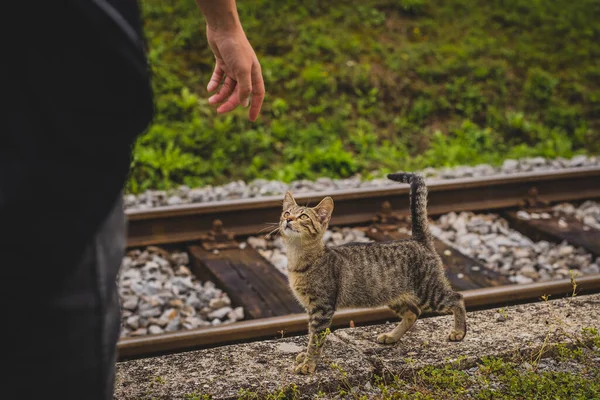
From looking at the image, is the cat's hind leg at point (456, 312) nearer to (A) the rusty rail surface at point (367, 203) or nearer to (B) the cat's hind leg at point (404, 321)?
(B) the cat's hind leg at point (404, 321)

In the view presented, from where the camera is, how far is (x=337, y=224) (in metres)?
6.99

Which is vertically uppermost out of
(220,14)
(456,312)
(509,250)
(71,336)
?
(220,14)

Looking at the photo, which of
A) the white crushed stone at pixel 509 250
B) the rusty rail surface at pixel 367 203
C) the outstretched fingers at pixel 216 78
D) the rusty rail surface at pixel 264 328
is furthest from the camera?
the rusty rail surface at pixel 367 203

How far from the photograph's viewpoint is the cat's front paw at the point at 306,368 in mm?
3834

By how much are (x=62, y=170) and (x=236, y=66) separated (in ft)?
4.85

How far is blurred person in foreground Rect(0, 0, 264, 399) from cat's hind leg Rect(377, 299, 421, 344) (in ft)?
10.5

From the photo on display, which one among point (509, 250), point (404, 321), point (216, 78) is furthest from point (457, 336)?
point (509, 250)

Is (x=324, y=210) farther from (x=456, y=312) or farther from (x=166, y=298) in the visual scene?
(x=166, y=298)

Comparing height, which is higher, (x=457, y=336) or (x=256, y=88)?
(x=256, y=88)

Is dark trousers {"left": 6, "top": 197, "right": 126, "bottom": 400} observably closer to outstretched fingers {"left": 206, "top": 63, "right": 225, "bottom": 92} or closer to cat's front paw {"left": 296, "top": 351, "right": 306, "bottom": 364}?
outstretched fingers {"left": 206, "top": 63, "right": 225, "bottom": 92}

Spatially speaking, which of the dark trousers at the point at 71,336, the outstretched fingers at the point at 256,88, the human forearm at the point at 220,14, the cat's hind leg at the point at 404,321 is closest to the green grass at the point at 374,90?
the cat's hind leg at the point at 404,321

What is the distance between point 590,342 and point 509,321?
446 mm

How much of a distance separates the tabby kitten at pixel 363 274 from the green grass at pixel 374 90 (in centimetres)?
413

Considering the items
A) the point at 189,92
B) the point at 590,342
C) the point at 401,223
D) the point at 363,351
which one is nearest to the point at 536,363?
the point at 590,342
